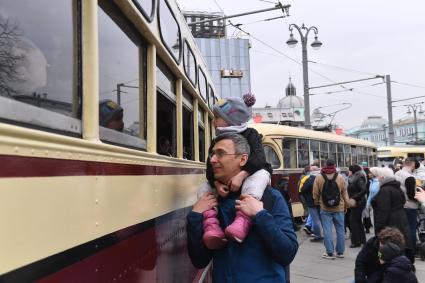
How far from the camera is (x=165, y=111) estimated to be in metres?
3.22

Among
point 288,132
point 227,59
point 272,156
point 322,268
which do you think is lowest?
point 322,268

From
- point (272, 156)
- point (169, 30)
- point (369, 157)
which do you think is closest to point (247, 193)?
point (169, 30)

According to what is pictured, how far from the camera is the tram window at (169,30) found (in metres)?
3.00

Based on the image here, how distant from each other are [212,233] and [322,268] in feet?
19.1

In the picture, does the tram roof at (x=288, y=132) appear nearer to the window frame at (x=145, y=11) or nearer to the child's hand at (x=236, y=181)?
the window frame at (x=145, y=11)

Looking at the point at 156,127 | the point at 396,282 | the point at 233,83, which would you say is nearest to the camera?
the point at 156,127

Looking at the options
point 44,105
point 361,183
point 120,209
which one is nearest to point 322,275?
point 361,183

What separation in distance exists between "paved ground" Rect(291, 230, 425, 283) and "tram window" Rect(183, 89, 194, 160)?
11.3 feet

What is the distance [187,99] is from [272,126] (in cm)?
906

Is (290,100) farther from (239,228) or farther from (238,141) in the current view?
(239,228)

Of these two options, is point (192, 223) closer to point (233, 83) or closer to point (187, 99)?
point (187, 99)

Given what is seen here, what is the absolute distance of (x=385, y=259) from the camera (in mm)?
4156

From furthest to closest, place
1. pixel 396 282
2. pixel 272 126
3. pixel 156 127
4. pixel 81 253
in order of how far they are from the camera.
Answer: pixel 272 126 < pixel 396 282 < pixel 156 127 < pixel 81 253

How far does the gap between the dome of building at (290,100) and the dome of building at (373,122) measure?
17.0 metres
